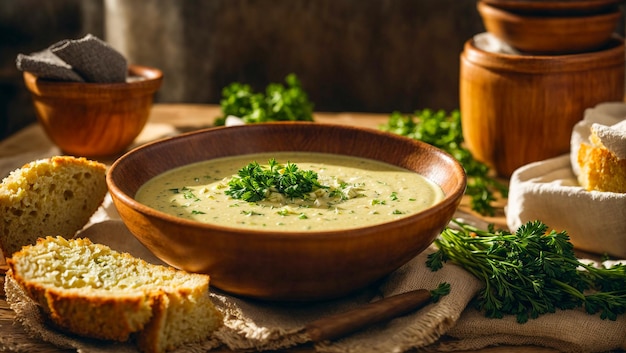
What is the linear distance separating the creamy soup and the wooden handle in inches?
8.7

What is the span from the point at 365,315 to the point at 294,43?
3613 mm

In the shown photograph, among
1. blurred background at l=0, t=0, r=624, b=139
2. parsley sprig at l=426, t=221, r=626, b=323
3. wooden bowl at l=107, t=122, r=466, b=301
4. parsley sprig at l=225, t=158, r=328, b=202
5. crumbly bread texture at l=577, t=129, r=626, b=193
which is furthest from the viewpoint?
blurred background at l=0, t=0, r=624, b=139

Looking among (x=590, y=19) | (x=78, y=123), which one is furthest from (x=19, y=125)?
(x=590, y=19)

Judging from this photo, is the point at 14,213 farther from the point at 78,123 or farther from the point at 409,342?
the point at 409,342

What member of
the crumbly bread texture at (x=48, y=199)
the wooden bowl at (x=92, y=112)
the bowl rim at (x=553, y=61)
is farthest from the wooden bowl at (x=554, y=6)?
the crumbly bread texture at (x=48, y=199)

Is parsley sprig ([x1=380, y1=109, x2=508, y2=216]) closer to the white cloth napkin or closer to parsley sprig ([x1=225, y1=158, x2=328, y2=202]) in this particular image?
the white cloth napkin

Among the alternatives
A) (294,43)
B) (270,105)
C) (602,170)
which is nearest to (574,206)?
(602,170)

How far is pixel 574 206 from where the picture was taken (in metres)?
2.61

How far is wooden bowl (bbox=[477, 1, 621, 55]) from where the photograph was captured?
10.1ft

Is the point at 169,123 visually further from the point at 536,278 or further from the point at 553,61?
the point at 536,278

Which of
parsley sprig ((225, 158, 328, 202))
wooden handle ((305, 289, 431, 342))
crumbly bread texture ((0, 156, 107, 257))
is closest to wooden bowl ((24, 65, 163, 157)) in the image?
crumbly bread texture ((0, 156, 107, 257))

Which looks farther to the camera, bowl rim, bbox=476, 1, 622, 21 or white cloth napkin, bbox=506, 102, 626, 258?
bowl rim, bbox=476, 1, 622, 21

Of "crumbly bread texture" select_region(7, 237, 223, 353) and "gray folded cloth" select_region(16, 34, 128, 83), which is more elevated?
"gray folded cloth" select_region(16, 34, 128, 83)

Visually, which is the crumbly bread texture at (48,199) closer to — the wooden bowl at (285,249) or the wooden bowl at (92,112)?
the wooden bowl at (285,249)
